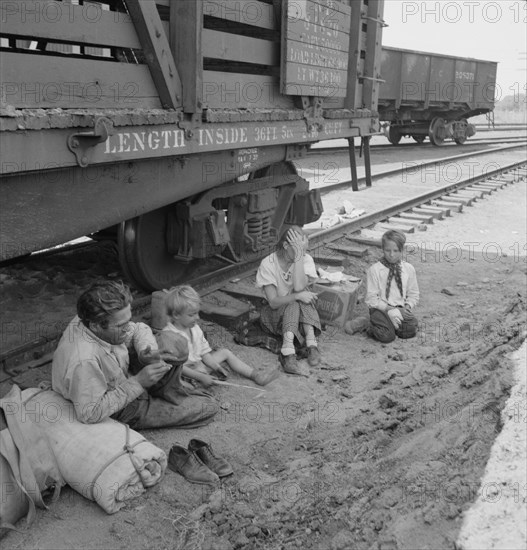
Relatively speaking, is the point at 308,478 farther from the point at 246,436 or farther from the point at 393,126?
the point at 393,126

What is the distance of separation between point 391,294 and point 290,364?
131cm

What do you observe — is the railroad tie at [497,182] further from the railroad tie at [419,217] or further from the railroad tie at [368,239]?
the railroad tie at [368,239]

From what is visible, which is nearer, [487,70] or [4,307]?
[4,307]

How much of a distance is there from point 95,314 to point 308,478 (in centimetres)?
137

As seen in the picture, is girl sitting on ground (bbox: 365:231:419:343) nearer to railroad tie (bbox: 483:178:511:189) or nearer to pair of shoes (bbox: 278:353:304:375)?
pair of shoes (bbox: 278:353:304:375)

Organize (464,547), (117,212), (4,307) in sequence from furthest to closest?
(4,307)
(117,212)
(464,547)

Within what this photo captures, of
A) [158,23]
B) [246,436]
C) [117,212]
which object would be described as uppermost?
[158,23]

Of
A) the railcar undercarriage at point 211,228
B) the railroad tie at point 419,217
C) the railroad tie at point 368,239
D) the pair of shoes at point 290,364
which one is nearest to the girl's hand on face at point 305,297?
the pair of shoes at point 290,364

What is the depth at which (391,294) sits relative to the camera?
18.8 feet

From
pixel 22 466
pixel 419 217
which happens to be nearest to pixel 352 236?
pixel 419 217

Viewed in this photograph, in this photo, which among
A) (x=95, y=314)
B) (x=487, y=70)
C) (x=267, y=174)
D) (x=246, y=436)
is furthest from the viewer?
(x=487, y=70)

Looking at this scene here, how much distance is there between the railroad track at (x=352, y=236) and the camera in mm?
4531

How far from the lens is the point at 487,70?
2450cm

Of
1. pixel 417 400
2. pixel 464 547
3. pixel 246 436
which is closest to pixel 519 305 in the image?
pixel 417 400
